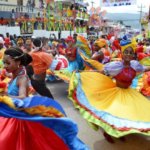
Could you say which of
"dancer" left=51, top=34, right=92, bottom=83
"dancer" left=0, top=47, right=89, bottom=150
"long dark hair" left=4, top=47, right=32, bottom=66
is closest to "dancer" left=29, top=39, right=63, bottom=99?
"long dark hair" left=4, top=47, right=32, bottom=66

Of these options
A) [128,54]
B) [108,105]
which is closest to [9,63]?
[108,105]

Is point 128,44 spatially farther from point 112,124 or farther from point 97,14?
point 97,14

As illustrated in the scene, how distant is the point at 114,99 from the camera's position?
3531mm

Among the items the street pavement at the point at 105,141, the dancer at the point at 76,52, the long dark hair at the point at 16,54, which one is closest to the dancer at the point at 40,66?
the street pavement at the point at 105,141

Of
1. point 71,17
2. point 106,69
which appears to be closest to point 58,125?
point 106,69

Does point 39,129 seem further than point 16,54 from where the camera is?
No

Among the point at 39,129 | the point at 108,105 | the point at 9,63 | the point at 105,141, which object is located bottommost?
the point at 105,141

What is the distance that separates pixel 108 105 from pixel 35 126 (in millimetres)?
1518

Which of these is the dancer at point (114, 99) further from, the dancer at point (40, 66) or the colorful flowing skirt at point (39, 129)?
the colorful flowing skirt at point (39, 129)

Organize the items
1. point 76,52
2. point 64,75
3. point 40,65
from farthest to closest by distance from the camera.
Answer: point 76,52 → point 64,75 → point 40,65

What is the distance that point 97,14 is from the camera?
36.5 m

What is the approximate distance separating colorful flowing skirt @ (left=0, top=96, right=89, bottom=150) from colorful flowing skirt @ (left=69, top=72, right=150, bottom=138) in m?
0.81

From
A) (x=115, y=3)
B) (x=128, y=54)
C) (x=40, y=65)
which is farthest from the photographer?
(x=115, y=3)

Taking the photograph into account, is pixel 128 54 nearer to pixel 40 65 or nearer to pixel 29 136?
pixel 40 65
